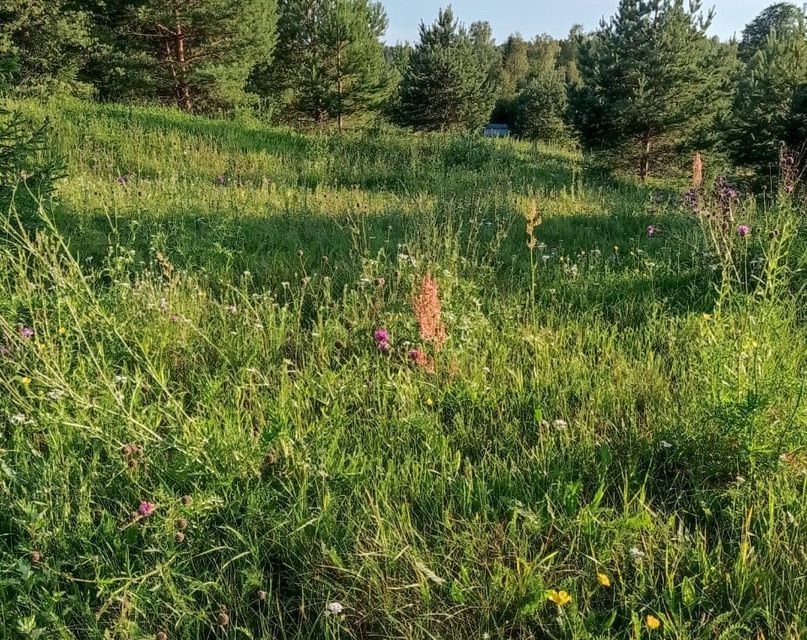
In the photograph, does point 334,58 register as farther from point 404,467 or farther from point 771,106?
point 404,467

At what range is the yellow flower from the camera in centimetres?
129

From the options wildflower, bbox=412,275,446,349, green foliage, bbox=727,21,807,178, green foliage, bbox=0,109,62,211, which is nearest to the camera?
wildflower, bbox=412,275,446,349

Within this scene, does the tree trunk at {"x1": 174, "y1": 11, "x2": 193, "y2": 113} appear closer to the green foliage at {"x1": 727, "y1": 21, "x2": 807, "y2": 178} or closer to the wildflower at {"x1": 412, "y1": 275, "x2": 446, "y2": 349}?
the green foliage at {"x1": 727, "y1": 21, "x2": 807, "y2": 178}

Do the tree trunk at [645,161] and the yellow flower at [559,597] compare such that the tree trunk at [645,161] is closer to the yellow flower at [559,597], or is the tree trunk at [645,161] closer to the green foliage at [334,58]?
the green foliage at [334,58]

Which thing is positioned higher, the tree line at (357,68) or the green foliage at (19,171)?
the tree line at (357,68)

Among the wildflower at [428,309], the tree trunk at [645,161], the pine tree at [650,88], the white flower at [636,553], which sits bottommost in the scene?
the white flower at [636,553]

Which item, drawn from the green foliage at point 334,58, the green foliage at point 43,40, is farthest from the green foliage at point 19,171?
the green foliage at point 334,58

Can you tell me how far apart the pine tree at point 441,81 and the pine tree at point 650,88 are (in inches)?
310

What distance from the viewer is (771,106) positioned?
40.8ft

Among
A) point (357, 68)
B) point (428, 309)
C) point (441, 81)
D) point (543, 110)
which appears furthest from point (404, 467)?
point (543, 110)

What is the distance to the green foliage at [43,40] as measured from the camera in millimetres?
12492

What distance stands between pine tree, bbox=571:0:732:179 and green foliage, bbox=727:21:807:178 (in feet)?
3.02

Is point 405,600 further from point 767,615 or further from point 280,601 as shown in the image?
point 767,615

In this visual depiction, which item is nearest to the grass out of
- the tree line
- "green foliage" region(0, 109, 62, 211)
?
"green foliage" region(0, 109, 62, 211)
